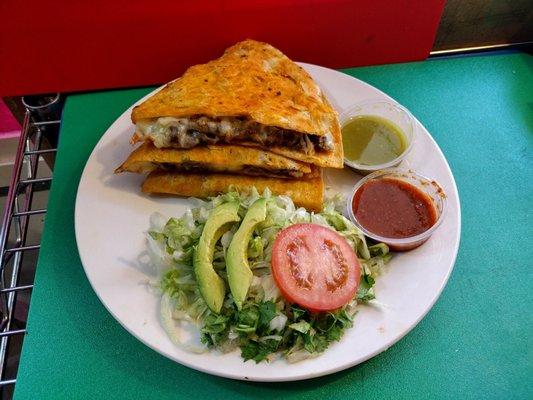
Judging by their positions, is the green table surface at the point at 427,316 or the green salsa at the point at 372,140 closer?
the green table surface at the point at 427,316

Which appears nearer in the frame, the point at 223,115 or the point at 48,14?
the point at 223,115

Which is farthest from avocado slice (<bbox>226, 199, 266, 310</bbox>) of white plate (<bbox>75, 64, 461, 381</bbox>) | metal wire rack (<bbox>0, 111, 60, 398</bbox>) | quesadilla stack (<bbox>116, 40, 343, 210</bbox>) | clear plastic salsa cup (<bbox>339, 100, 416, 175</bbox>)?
metal wire rack (<bbox>0, 111, 60, 398</bbox>)

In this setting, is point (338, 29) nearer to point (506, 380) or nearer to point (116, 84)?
point (116, 84)

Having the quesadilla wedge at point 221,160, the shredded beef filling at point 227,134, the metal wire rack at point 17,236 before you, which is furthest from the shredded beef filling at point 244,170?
the metal wire rack at point 17,236

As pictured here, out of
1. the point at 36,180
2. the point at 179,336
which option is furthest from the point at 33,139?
the point at 179,336

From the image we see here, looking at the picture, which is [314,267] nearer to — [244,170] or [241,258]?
[241,258]

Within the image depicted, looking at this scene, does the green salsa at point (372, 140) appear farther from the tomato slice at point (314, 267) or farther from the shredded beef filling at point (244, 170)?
the tomato slice at point (314, 267)

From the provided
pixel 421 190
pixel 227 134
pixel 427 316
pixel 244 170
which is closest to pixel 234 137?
pixel 227 134
